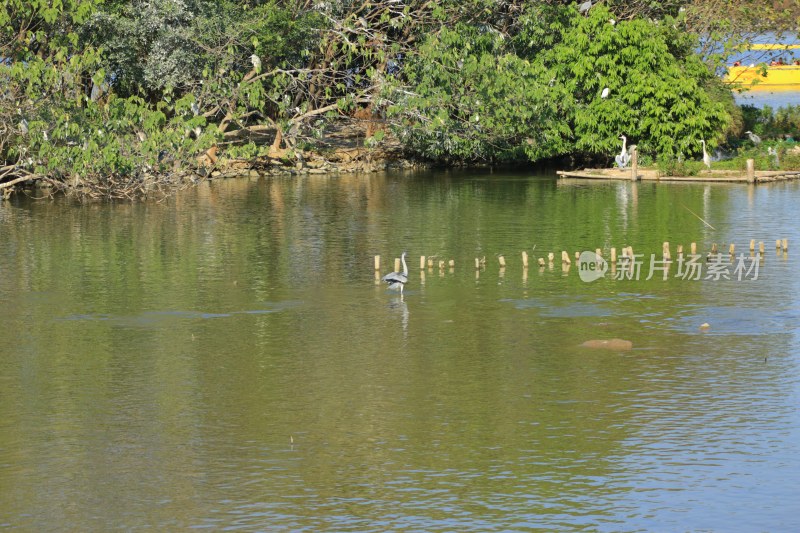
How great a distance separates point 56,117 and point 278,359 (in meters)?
26.4

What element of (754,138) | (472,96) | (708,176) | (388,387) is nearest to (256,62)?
(472,96)

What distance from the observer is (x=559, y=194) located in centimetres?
5306

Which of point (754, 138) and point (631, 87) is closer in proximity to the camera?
point (631, 87)

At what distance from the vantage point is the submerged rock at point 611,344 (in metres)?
25.4

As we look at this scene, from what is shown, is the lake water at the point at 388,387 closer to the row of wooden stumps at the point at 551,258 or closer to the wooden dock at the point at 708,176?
the row of wooden stumps at the point at 551,258

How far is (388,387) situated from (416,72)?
37743 mm

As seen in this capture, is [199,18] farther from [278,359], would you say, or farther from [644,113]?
[278,359]

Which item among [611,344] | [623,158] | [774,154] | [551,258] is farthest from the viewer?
[774,154]

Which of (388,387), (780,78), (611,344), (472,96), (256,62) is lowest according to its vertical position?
(388,387)

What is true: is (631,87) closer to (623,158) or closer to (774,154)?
(623,158)

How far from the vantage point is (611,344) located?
83.8 ft

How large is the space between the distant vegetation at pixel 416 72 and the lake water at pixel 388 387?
1600 cm

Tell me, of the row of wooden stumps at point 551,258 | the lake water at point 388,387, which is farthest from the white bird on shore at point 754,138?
the row of wooden stumps at point 551,258

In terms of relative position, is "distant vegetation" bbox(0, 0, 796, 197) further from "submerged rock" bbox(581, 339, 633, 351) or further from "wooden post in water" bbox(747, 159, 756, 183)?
"submerged rock" bbox(581, 339, 633, 351)
